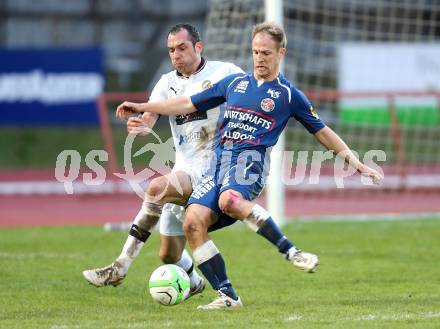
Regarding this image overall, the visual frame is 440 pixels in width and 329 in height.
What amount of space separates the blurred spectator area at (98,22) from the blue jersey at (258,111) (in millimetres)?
14519

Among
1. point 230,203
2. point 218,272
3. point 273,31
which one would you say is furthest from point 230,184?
point 273,31

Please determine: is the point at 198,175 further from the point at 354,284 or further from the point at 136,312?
the point at 354,284

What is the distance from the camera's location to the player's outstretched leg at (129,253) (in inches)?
315

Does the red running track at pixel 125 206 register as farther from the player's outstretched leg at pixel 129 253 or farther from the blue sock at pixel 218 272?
the blue sock at pixel 218 272

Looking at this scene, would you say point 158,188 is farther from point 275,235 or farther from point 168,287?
point 275,235

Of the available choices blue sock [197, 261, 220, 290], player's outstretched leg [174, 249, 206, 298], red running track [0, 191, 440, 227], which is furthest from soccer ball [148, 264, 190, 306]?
red running track [0, 191, 440, 227]

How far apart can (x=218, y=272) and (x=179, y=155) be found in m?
1.23

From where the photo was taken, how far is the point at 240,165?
24.7ft

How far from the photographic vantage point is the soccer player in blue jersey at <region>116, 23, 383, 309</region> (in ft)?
24.2

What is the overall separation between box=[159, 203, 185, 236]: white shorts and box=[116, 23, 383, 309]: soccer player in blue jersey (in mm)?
470

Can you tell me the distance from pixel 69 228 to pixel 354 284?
19.6 feet

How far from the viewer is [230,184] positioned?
7457 millimetres

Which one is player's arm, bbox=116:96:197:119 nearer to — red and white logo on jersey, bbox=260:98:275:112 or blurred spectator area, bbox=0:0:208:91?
red and white logo on jersey, bbox=260:98:275:112

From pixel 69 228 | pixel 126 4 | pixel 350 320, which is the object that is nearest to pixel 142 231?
pixel 350 320
